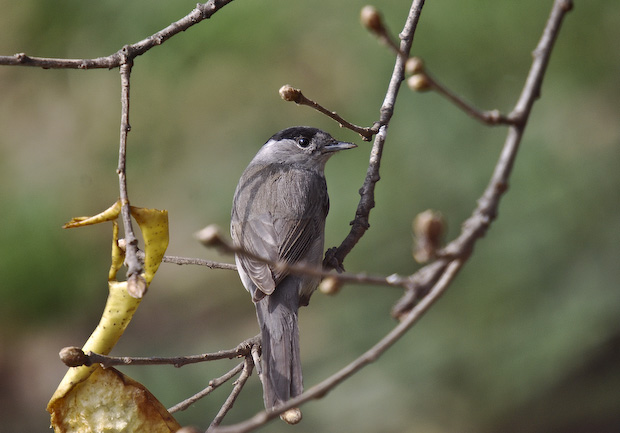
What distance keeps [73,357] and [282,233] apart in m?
2.10

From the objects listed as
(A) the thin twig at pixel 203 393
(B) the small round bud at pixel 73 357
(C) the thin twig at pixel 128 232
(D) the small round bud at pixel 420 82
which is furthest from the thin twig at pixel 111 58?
(D) the small round bud at pixel 420 82

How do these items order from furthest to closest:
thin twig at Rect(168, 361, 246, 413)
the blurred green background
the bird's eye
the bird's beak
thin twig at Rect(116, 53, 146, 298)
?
the blurred green background < the bird's eye < the bird's beak < thin twig at Rect(168, 361, 246, 413) < thin twig at Rect(116, 53, 146, 298)

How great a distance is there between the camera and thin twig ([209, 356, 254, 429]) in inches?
92.0

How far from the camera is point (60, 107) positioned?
8.02m

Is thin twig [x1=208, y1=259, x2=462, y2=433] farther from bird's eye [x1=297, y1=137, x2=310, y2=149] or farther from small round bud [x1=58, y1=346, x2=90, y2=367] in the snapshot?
bird's eye [x1=297, y1=137, x2=310, y2=149]

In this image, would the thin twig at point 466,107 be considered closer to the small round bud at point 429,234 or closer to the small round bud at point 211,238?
the small round bud at point 429,234

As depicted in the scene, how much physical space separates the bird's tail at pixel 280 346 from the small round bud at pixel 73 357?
1.01 meters

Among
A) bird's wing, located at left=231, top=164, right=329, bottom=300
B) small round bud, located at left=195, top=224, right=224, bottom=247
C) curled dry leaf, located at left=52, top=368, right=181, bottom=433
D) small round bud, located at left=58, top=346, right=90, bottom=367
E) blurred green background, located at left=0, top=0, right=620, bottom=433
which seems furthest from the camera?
blurred green background, located at left=0, top=0, right=620, bottom=433

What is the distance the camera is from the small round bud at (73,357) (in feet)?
6.73

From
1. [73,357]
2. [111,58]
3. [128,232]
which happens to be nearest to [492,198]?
[128,232]

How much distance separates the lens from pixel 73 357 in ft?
6.81

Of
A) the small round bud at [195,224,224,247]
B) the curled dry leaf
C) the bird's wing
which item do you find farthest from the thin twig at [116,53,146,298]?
the bird's wing

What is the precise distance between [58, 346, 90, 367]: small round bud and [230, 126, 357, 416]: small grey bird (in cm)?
101

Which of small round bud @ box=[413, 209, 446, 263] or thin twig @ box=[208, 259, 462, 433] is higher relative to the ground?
small round bud @ box=[413, 209, 446, 263]
